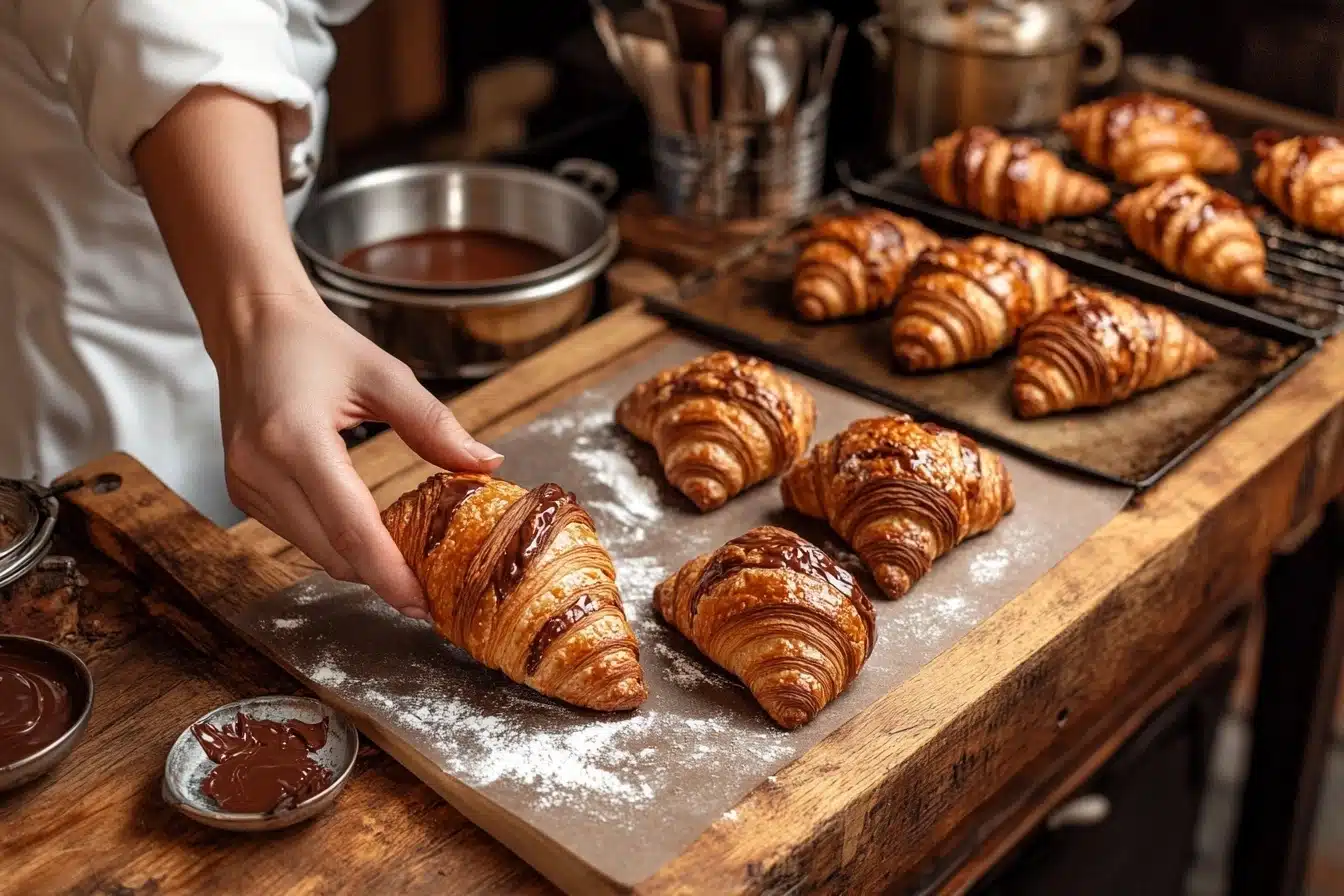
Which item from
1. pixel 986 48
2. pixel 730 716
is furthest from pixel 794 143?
pixel 730 716

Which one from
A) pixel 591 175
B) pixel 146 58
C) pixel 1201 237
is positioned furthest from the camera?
pixel 591 175

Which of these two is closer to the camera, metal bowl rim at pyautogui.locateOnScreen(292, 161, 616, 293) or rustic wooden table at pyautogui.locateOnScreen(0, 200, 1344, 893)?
rustic wooden table at pyautogui.locateOnScreen(0, 200, 1344, 893)

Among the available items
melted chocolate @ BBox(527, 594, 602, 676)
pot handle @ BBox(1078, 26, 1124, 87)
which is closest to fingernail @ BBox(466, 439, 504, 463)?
melted chocolate @ BBox(527, 594, 602, 676)

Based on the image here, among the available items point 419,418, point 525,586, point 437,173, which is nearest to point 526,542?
point 525,586

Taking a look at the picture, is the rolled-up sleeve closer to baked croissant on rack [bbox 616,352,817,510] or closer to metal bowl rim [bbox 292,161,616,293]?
metal bowl rim [bbox 292,161,616,293]

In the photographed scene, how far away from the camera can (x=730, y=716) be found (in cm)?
156

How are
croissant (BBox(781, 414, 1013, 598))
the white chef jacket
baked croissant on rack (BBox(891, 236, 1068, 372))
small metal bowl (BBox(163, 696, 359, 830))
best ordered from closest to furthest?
small metal bowl (BBox(163, 696, 359, 830)) → croissant (BBox(781, 414, 1013, 598)) → the white chef jacket → baked croissant on rack (BBox(891, 236, 1068, 372))

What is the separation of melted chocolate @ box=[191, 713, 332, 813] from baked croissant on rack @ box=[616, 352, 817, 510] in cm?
63

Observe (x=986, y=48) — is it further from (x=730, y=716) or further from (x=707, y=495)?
(x=730, y=716)

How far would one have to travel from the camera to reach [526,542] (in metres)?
1.55

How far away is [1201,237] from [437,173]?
53.2 inches

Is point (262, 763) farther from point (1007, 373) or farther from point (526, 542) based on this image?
point (1007, 373)

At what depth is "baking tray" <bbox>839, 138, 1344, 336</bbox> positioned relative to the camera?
95.0 inches

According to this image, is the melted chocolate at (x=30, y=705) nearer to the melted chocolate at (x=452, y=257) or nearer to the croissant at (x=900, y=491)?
the croissant at (x=900, y=491)
